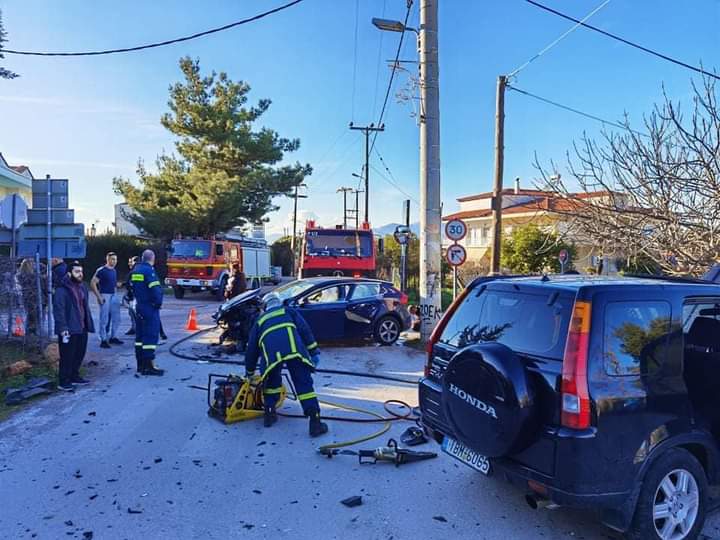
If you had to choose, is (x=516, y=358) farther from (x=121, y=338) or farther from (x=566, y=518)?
(x=121, y=338)

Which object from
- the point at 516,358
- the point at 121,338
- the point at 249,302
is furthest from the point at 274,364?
the point at 121,338

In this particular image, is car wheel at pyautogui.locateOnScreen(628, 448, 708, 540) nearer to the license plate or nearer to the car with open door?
the license plate

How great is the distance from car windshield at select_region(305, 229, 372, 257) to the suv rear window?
43.1ft

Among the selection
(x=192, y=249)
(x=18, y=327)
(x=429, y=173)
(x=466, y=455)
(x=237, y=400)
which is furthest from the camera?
(x=192, y=249)

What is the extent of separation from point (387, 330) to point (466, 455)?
711 cm

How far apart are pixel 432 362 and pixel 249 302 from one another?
20.7 feet

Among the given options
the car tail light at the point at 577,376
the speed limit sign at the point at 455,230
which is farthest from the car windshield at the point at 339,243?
the car tail light at the point at 577,376

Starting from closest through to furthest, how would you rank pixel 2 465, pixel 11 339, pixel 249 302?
1. pixel 2 465
2. pixel 11 339
3. pixel 249 302

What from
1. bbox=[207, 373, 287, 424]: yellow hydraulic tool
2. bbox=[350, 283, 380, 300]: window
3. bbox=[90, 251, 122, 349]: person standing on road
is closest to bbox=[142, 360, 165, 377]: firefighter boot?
bbox=[207, 373, 287, 424]: yellow hydraulic tool

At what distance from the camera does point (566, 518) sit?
148 inches

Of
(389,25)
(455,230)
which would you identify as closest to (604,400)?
(455,230)

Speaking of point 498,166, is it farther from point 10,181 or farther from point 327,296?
point 10,181

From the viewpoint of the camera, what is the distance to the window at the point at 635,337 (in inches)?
123

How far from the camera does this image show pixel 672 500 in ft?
10.7
